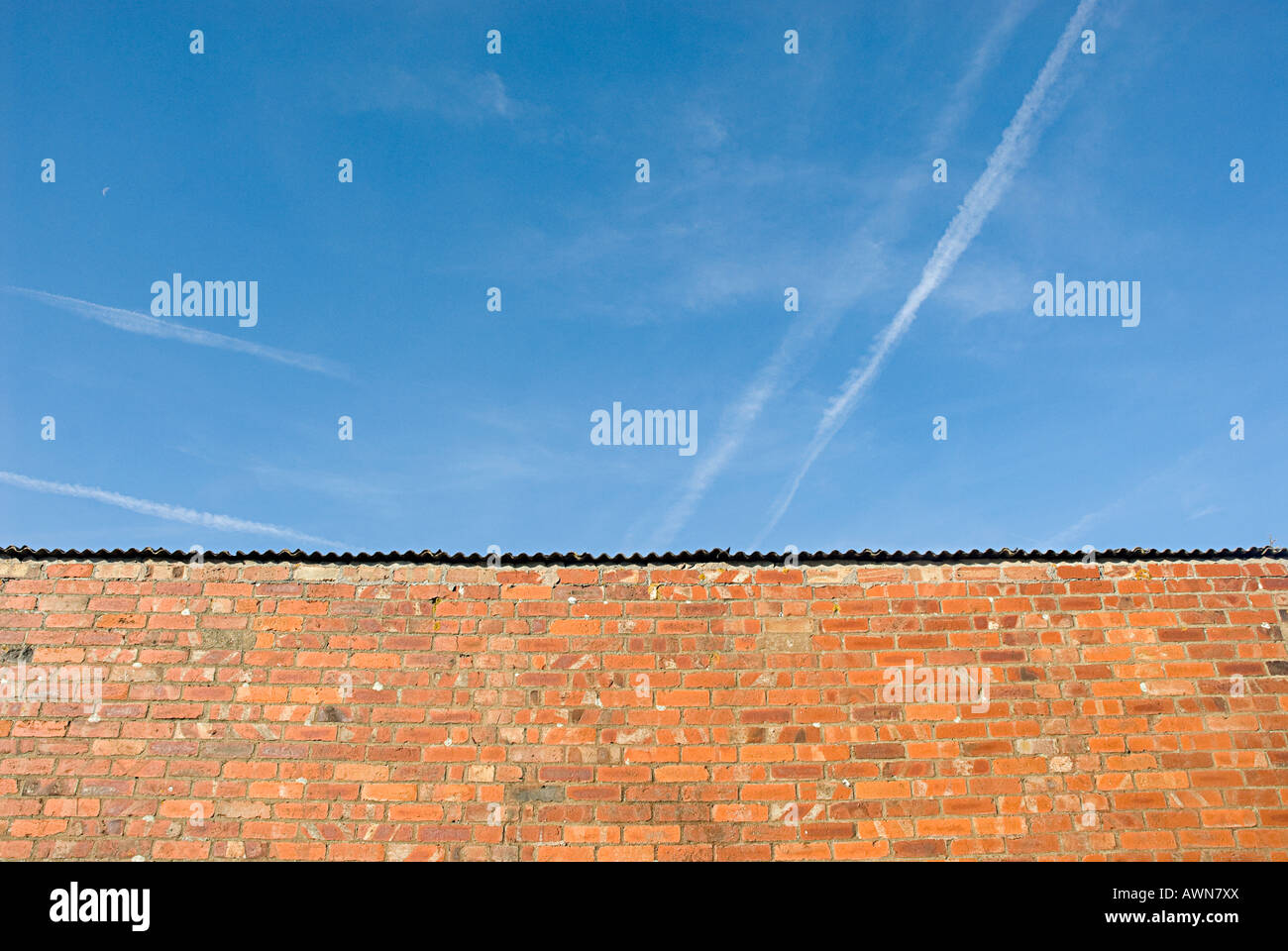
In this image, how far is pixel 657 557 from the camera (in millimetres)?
7020

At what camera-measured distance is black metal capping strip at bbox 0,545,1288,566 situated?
699 centimetres

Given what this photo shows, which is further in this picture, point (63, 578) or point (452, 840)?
point (63, 578)

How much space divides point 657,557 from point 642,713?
1279 mm

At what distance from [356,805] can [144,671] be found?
6.64 feet

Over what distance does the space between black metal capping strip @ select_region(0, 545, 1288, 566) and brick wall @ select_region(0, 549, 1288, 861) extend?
0.08 meters

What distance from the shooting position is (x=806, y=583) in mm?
6934

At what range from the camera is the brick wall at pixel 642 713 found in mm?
6070

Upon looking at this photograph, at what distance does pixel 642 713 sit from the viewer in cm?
A: 641

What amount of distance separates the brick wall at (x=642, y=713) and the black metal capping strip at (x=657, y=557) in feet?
0.25

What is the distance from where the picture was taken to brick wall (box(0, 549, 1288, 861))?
6070 millimetres

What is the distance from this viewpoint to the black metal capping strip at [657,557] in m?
6.99
